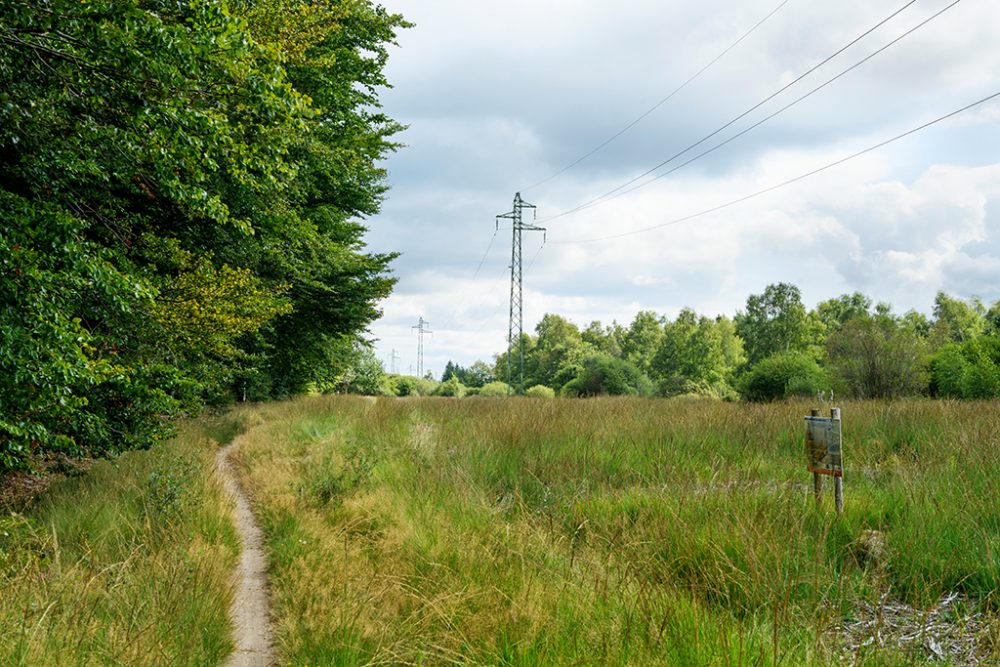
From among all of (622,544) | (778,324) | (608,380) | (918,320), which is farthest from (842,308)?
(622,544)

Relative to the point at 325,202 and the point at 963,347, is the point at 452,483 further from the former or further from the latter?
the point at 963,347

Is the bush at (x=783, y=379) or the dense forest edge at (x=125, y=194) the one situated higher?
the dense forest edge at (x=125, y=194)

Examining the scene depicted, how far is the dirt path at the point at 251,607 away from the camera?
13.2ft

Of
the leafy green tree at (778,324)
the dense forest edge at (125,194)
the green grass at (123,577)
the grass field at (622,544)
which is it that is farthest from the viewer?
the leafy green tree at (778,324)

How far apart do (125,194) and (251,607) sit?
7.86 metres

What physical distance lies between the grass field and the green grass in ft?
1.98

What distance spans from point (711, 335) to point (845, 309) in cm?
2778

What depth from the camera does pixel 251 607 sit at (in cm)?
486

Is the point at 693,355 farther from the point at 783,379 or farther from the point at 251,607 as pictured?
the point at 251,607

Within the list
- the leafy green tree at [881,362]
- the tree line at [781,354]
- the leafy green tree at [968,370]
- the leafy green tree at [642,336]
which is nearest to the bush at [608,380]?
the tree line at [781,354]

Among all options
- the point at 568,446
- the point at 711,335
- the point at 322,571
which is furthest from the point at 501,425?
the point at 711,335

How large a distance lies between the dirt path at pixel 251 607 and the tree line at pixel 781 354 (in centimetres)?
1994

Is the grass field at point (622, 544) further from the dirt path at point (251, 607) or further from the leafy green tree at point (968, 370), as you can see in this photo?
the leafy green tree at point (968, 370)

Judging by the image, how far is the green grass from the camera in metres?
3.28
